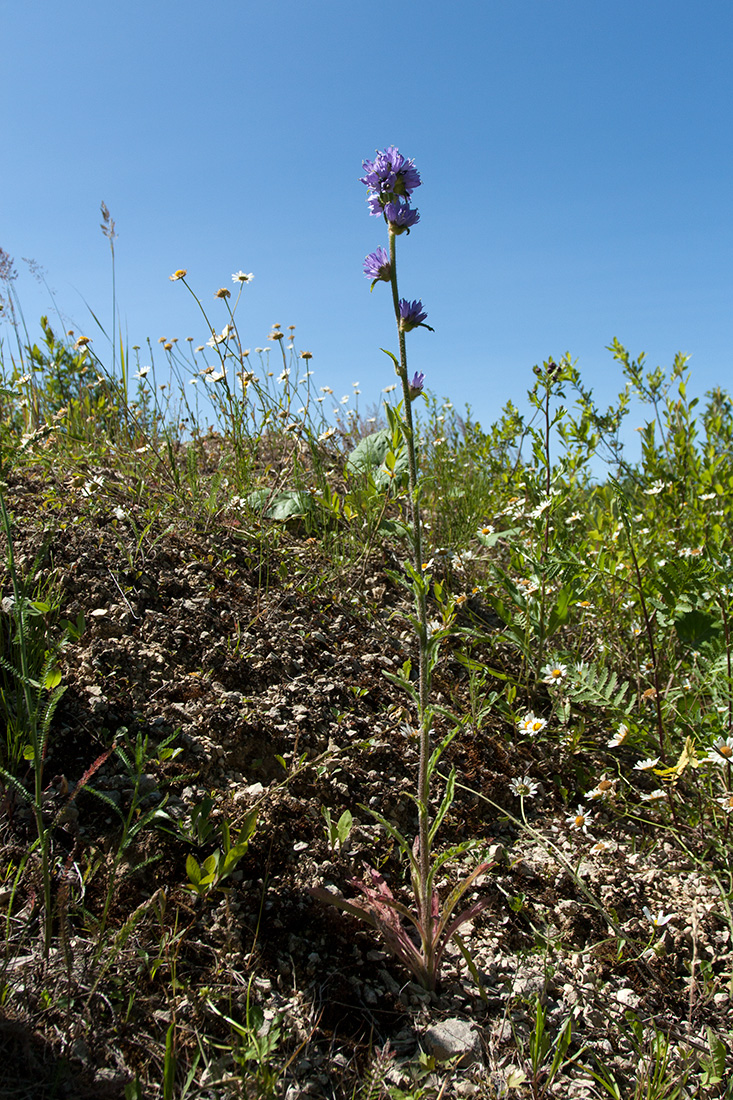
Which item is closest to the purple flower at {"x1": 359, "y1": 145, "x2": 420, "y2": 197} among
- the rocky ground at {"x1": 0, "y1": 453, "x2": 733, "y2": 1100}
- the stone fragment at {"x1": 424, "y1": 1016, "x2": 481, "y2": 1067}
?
the rocky ground at {"x1": 0, "y1": 453, "x2": 733, "y2": 1100}

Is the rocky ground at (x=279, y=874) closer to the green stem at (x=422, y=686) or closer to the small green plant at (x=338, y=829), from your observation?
the small green plant at (x=338, y=829)

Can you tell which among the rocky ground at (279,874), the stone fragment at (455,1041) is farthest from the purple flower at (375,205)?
the stone fragment at (455,1041)

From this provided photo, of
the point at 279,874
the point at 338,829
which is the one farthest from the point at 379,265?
the point at 279,874

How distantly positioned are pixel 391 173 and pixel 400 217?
0.13 metres

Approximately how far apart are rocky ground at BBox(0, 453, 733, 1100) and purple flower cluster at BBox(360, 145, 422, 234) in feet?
4.66

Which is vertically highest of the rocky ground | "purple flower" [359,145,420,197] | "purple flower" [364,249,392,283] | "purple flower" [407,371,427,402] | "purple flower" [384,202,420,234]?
"purple flower" [359,145,420,197]

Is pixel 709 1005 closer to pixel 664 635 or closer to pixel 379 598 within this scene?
pixel 664 635

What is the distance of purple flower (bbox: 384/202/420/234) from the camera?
1.58 meters

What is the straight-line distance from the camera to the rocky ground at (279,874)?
4.53 ft

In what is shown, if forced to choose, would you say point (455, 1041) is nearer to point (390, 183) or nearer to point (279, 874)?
point (279, 874)

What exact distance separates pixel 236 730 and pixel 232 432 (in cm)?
198

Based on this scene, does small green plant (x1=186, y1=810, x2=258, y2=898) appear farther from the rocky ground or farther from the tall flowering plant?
the tall flowering plant

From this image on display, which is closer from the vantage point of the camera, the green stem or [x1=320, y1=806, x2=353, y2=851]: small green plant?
the green stem

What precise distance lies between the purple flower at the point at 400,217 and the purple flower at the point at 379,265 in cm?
6
